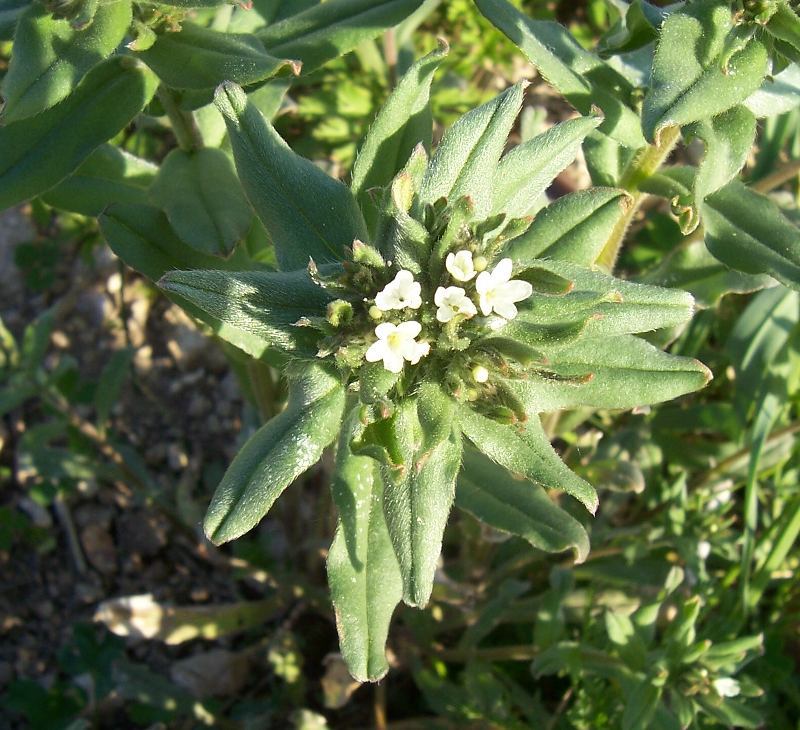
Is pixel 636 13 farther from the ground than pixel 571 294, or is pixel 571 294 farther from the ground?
pixel 636 13

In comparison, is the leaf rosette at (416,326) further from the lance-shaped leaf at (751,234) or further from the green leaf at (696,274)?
the green leaf at (696,274)

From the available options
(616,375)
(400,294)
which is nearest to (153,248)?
(400,294)

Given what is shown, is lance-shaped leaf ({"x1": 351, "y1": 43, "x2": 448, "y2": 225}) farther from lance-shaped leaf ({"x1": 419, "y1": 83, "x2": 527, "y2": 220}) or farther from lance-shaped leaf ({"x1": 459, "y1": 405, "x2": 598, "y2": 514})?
lance-shaped leaf ({"x1": 459, "y1": 405, "x2": 598, "y2": 514})

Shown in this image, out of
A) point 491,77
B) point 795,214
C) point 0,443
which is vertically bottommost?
point 0,443

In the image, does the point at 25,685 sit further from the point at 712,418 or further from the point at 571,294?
the point at 712,418

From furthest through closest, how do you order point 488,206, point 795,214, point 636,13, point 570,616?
1. point 570,616
2. point 795,214
3. point 636,13
4. point 488,206

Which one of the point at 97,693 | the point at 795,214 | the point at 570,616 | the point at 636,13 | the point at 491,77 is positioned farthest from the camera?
the point at 491,77

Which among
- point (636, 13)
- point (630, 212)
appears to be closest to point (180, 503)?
point (630, 212)
